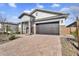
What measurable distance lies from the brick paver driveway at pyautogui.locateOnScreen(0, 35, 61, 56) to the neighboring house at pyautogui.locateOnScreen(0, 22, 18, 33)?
0.59 metres

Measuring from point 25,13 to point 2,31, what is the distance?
1.45 metres

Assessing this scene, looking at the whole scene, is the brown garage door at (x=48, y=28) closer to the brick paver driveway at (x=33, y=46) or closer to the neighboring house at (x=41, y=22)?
the neighboring house at (x=41, y=22)

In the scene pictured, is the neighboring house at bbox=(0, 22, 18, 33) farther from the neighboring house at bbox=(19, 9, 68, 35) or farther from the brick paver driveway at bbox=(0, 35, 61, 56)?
the brick paver driveway at bbox=(0, 35, 61, 56)

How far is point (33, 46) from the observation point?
7.90 m

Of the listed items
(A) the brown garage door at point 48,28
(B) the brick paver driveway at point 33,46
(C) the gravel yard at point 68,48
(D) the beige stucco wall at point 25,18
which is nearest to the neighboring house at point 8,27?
(D) the beige stucco wall at point 25,18

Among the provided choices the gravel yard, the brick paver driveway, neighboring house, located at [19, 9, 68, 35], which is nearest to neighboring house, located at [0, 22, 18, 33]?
neighboring house, located at [19, 9, 68, 35]

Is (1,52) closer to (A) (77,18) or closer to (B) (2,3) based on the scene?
(B) (2,3)

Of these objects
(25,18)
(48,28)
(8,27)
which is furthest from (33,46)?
(25,18)

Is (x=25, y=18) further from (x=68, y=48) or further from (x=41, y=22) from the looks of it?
(x=68, y=48)

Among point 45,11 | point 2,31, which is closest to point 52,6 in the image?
point 45,11

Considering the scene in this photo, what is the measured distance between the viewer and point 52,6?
7730 mm

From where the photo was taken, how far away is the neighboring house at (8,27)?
8.48m

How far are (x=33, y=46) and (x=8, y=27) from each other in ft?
5.52

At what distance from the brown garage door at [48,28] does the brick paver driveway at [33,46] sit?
0.26 metres
